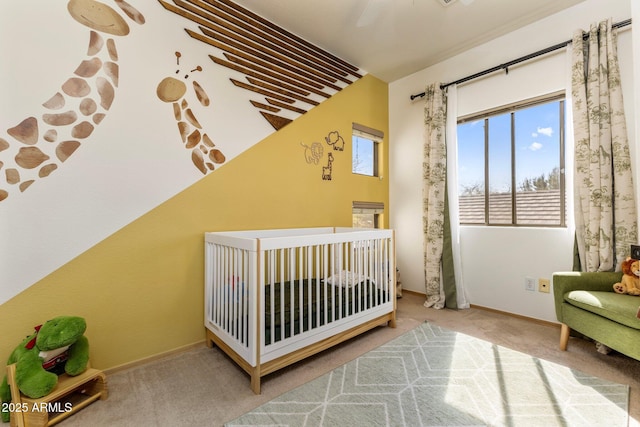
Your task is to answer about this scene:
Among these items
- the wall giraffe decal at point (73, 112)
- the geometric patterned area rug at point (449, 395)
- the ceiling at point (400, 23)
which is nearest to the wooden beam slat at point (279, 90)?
the ceiling at point (400, 23)

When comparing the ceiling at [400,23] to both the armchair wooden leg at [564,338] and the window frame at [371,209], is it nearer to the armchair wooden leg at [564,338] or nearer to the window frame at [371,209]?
the window frame at [371,209]

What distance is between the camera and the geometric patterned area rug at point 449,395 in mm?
1322

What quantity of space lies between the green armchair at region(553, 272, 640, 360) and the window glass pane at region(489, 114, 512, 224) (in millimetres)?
871

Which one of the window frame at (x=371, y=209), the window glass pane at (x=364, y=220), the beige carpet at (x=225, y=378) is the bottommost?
the beige carpet at (x=225, y=378)

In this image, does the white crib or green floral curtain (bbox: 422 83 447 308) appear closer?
the white crib

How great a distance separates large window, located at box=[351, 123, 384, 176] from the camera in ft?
10.9

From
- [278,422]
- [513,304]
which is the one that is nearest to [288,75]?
[278,422]

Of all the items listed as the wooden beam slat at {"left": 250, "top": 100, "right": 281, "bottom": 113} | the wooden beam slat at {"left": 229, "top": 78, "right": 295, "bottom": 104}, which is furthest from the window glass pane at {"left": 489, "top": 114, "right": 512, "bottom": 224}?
the wooden beam slat at {"left": 250, "top": 100, "right": 281, "bottom": 113}

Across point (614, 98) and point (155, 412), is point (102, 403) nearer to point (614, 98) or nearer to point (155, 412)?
point (155, 412)

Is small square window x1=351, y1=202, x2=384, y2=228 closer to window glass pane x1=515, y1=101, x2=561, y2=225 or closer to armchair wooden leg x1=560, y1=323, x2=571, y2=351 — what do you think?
window glass pane x1=515, y1=101, x2=561, y2=225

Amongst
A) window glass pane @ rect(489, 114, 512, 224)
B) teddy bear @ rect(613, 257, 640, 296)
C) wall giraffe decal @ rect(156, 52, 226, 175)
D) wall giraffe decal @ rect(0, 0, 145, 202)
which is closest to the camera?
wall giraffe decal @ rect(0, 0, 145, 202)

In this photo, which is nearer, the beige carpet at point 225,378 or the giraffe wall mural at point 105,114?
the beige carpet at point 225,378

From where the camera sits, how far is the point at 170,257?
1945mm

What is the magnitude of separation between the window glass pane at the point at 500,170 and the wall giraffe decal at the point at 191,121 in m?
2.65
